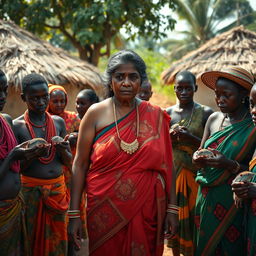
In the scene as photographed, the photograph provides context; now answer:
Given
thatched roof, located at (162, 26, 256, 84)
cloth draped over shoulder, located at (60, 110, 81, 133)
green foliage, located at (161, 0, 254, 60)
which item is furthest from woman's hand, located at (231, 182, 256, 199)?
green foliage, located at (161, 0, 254, 60)

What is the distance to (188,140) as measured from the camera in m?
4.75

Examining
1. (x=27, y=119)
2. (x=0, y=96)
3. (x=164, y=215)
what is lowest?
(x=164, y=215)

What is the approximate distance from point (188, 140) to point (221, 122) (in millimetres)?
1187

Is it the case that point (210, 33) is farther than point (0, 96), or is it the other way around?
point (210, 33)

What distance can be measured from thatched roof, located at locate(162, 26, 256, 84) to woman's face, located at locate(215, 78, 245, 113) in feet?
23.1

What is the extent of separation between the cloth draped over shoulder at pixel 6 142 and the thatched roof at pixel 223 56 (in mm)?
7661

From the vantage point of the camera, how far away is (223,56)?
1065 centimetres

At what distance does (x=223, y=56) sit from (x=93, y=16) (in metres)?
3.84

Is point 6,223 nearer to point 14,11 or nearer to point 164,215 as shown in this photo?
point 164,215

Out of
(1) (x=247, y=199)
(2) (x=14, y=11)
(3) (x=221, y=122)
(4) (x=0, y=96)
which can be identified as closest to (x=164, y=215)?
(1) (x=247, y=199)

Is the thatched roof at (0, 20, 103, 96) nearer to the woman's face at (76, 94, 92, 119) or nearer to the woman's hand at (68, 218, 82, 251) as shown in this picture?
the woman's face at (76, 94, 92, 119)

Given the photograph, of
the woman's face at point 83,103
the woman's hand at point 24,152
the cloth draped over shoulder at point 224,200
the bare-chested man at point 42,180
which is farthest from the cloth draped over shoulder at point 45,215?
the woman's face at point 83,103

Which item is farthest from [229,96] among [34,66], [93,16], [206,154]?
[93,16]

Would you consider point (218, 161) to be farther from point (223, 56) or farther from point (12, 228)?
point (223, 56)
